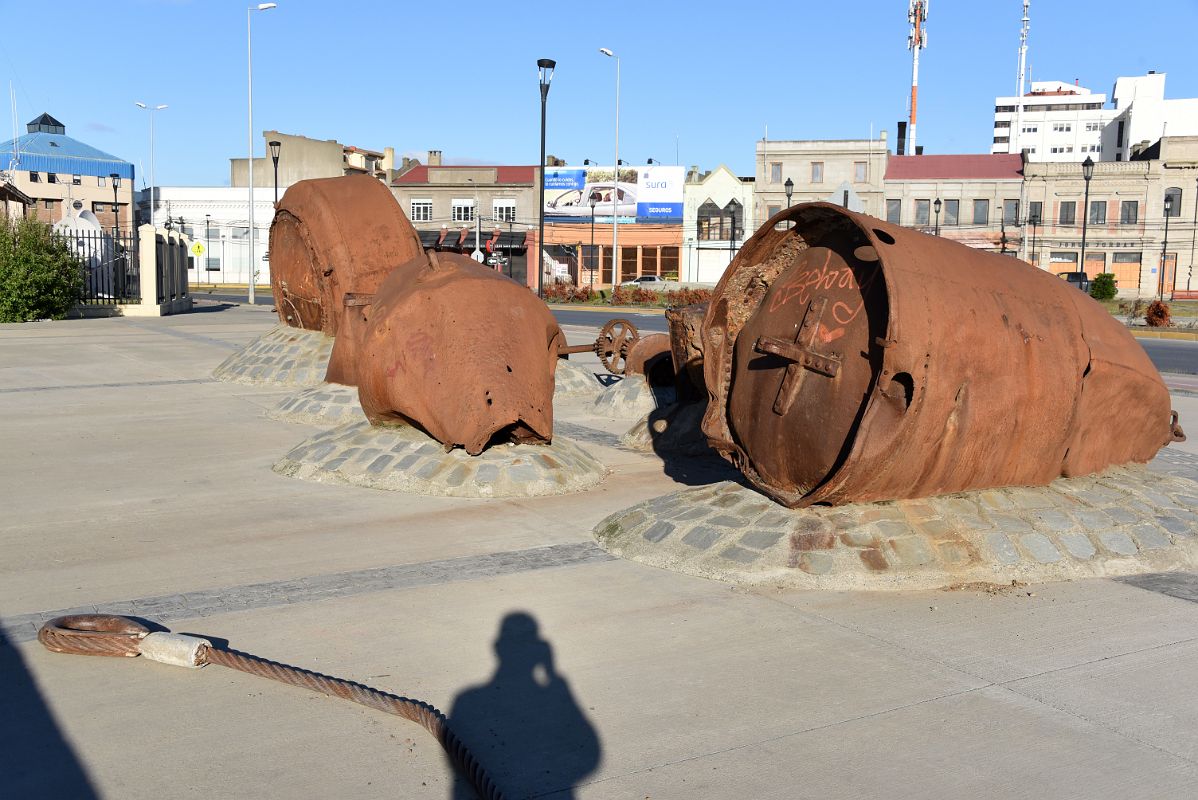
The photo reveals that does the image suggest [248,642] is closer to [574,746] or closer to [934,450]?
[574,746]

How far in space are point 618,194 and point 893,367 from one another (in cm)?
5324

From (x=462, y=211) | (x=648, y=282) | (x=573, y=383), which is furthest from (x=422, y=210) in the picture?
(x=573, y=383)

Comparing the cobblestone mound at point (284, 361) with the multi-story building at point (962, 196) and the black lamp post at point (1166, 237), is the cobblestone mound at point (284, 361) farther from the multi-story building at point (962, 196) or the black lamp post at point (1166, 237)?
the black lamp post at point (1166, 237)

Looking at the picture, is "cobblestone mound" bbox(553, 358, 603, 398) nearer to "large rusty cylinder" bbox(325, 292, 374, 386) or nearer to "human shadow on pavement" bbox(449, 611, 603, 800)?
"large rusty cylinder" bbox(325, 292, 374, 386)

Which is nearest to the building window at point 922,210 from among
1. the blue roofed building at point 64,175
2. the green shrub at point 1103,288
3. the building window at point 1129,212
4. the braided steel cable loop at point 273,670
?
the building window at point 1129,212

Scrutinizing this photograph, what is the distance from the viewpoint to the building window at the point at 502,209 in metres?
57.8

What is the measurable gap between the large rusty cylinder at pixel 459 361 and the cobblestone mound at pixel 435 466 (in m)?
0.13

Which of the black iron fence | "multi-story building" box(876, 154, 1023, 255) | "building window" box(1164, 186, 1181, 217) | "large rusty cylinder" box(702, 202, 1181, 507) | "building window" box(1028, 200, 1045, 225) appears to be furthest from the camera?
"multi-story building" box(876, 154, 1023, 255)

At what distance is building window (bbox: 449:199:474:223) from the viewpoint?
58.5 meters

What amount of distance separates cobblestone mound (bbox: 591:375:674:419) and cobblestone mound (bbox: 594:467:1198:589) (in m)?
5.35

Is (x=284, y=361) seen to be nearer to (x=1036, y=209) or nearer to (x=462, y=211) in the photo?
(x=462, y=211)

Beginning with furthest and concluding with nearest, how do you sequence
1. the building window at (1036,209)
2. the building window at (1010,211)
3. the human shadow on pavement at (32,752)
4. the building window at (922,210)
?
the building window at (922,210) → the building window at (1010,211) → the building window at (1036,209) → the human shadow on pavement at (32,752)

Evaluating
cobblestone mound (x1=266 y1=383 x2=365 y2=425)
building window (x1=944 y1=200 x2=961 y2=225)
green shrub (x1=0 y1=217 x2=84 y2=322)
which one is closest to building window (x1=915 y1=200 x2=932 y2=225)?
building window (x1=944 y1=200 x2=961 y2=225)

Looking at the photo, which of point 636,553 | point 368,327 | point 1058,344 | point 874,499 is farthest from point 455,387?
point 1058,344
